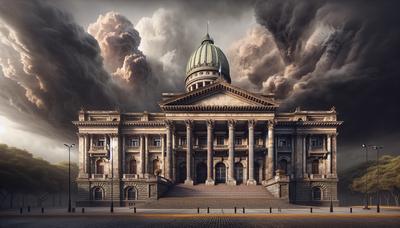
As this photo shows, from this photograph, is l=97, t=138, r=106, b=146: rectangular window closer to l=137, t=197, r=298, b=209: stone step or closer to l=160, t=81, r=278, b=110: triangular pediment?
l=160, t=81, r=278, b=110: triangular pediment

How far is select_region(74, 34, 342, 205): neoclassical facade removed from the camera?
56625mm

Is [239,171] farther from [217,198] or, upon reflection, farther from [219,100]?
[217,198]

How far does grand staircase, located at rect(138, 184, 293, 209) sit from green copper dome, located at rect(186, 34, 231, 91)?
1458 inches

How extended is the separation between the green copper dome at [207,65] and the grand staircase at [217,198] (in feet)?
122

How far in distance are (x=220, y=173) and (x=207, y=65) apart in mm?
32843

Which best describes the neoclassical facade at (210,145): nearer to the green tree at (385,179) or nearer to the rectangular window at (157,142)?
the rectangular window at (157,142)

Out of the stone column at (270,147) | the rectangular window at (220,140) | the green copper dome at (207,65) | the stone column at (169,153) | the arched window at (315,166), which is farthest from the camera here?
the green copper dome at (207,65)

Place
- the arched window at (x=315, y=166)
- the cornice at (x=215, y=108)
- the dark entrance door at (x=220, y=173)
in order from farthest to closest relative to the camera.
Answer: the arched window at (x=315, y=166) < the dark entrance door at (x=220, y=173) < the cornice at (x=215, y=108)

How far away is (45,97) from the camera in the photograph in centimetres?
8062

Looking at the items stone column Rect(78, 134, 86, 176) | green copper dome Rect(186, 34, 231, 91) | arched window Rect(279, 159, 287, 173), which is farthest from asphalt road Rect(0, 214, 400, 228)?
green copper dome Rect(186, 34, 231, 91)

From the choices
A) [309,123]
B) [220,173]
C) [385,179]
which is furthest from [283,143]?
[385,179]

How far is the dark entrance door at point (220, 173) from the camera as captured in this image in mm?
63334

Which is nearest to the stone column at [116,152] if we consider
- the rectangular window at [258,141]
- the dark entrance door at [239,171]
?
the dark entrance door at [239,171]

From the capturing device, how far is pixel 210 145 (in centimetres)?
5703
